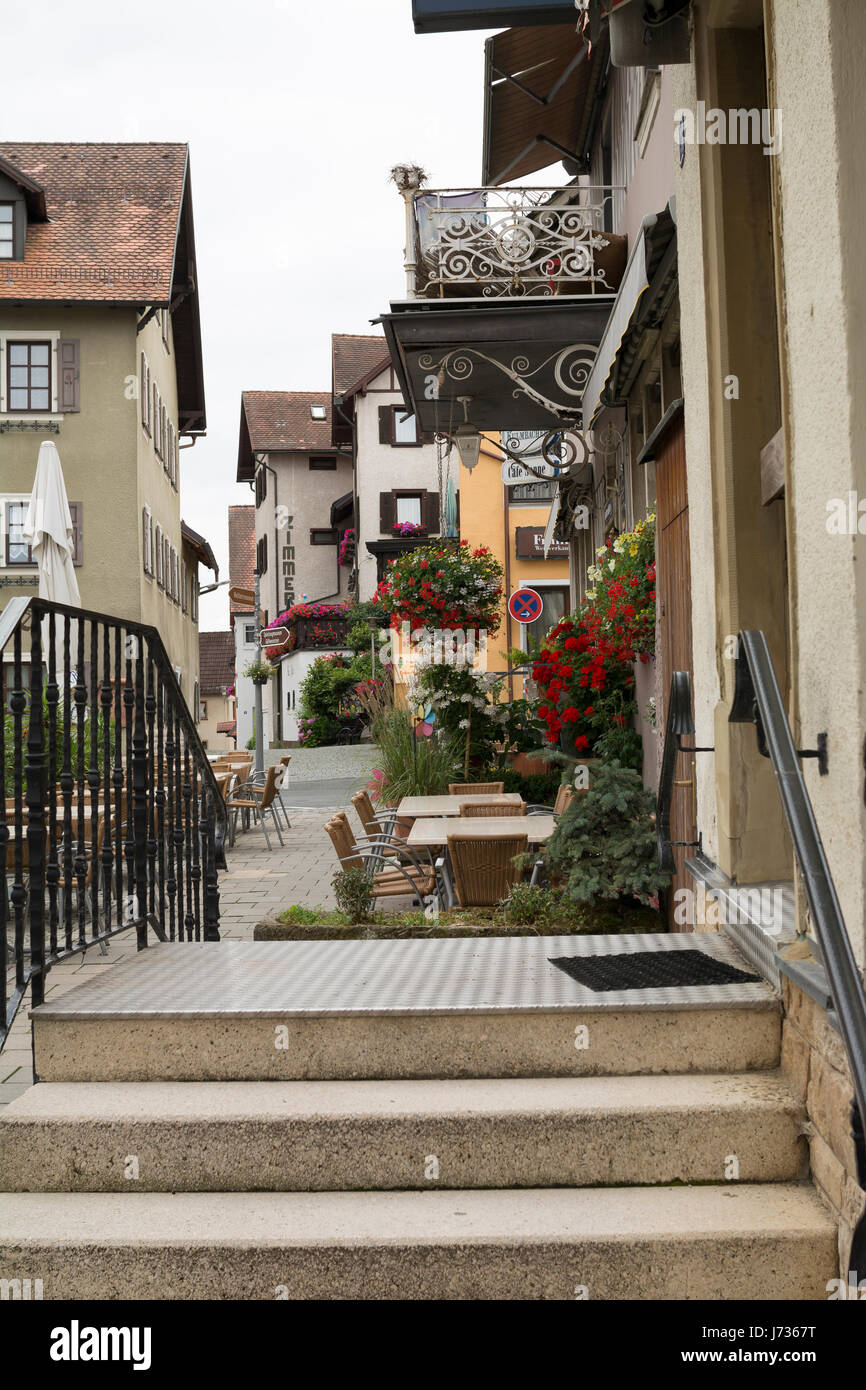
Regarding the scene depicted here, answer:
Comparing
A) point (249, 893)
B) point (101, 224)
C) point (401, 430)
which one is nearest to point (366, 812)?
point (249, 893)

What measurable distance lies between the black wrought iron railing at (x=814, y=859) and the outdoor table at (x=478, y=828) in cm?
409

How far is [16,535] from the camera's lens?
2198cm

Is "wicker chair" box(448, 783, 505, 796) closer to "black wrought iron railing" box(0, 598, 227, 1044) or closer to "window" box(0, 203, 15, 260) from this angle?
"black wrought iron railing" box(0, 598, 227, 1044)

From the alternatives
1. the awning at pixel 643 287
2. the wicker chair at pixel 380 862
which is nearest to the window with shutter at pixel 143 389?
the wicker chair at pixel 380 862

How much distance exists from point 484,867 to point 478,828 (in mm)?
1001

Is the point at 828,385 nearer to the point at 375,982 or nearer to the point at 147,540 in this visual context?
the point at 375,982

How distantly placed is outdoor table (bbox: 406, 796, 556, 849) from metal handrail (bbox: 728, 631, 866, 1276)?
4160mm

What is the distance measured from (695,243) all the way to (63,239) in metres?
21.8

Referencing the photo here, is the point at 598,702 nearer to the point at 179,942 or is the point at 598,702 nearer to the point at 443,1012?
the point at 179,942

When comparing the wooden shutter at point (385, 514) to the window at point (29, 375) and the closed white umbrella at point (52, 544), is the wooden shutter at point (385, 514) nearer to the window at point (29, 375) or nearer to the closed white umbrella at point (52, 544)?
the window at point (29, 375)

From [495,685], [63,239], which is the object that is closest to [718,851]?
[495,685]

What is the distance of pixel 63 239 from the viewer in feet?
78.0

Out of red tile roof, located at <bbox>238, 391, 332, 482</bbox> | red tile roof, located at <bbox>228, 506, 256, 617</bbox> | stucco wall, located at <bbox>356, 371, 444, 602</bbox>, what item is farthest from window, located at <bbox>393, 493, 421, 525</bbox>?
red tile roof, located at <bbox>228, 506, 256, 617</bbox>
